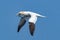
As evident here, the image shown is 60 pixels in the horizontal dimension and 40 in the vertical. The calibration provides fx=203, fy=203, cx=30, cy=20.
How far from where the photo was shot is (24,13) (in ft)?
42.0

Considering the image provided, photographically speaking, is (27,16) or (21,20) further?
(21,20)

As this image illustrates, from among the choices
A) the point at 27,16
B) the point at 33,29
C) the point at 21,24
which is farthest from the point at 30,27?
the point at 21,24

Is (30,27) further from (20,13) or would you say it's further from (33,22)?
(20,13)

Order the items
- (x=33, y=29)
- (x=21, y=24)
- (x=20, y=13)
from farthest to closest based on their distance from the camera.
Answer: (x=21, y=24)
(x=20, y=13)
(x=33, y=29)

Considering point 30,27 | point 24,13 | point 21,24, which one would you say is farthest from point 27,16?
point 30,27

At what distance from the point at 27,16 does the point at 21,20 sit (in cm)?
136

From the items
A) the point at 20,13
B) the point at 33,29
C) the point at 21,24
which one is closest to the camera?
the point at 33,29

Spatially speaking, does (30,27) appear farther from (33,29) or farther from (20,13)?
(20,13)

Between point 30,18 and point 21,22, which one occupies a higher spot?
point 30,18

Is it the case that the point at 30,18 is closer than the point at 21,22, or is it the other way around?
the point at 30,18

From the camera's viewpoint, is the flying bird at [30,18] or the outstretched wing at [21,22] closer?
the flying bird at [30,18]

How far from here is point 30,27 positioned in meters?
10.9

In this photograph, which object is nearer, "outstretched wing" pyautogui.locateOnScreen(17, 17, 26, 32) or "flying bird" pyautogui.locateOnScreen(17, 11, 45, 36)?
"flying bird" pyautogui.locateOnScreen(17, 11, 45, 36)

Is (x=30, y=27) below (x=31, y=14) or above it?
below
